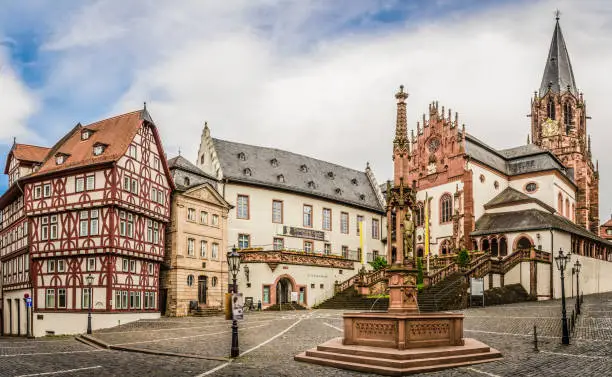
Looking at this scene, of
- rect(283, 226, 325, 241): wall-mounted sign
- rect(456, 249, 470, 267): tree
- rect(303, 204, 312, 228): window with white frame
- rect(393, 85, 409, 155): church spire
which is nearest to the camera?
rect(393, 85, 409, 155): church spire

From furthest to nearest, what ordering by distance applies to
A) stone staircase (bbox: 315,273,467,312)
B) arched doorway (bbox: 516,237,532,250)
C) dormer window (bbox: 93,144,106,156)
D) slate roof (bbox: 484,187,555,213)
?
slate roof (bbox: 484,187,555,213), arched doorway (bbox: 516,237,532,250), dormer window (bbox: 93,144,106,156), stone staircase (bbox: 315,273,467,312)

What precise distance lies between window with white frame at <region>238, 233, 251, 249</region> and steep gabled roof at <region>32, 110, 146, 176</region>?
14.1 metres

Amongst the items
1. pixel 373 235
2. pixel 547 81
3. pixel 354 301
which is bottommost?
pixel 354 301

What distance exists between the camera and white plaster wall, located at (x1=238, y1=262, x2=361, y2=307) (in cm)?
4850

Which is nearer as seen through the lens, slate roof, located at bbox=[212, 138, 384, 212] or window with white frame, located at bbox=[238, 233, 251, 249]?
window with white frame, located at bbox=[238, 233, 251, 249]

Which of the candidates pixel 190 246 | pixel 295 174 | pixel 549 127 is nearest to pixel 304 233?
pixel 295 174

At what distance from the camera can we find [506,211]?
59.1 metres

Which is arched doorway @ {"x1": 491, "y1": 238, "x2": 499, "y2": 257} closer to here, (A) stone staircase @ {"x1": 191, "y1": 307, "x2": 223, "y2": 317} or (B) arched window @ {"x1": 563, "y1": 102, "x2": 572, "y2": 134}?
(A) stone staircase @ {"x1": 191, "y1": 307, "x2": 223, "y2": 317}

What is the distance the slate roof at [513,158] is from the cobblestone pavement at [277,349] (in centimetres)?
3023

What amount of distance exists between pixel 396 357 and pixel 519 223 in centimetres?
3987

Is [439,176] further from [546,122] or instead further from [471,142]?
[546,122]

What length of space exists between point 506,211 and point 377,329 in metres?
43.4

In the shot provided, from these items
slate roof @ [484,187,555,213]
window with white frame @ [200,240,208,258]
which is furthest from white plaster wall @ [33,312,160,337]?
slate roof @ [484,187,555,213]

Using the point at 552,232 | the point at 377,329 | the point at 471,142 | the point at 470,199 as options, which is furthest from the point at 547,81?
the point at 377,329
